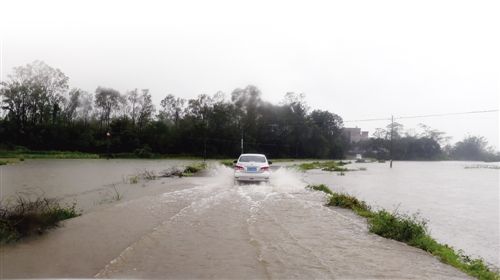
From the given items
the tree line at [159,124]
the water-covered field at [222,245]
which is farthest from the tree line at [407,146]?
the water-covered field at [222,245]

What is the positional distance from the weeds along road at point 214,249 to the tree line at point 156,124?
6839 centimetres

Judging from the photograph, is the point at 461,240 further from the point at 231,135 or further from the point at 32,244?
the point at 231,135

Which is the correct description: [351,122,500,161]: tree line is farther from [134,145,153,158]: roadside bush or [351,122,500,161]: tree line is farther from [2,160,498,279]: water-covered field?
[2,160,498,279]: water-covered field

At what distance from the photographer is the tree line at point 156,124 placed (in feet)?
264

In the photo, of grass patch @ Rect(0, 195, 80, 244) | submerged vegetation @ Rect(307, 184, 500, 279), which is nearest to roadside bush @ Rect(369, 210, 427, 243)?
submerged vegetation @ Rect(307, 184, 500, 279)

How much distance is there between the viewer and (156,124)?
302 feet

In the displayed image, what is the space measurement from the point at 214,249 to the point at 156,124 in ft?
283

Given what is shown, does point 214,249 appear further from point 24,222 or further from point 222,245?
point 24,222

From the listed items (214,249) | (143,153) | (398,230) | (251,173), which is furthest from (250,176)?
(143,153)

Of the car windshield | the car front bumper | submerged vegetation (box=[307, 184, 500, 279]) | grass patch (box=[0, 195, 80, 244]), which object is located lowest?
submerged vegetation (box=[307, 184, 500, 279])

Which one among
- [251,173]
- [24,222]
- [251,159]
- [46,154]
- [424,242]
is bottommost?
[424,242]

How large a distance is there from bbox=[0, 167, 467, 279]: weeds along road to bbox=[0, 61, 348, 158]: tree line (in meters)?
68.4

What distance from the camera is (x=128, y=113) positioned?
322 feet

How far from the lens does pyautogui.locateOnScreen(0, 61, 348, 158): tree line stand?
264 feet
